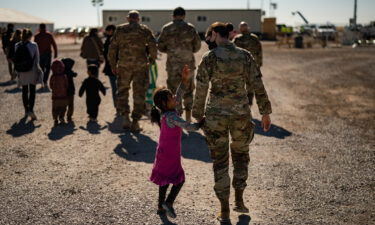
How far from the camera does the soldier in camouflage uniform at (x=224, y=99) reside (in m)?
4.70

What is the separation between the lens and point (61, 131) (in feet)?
30.4

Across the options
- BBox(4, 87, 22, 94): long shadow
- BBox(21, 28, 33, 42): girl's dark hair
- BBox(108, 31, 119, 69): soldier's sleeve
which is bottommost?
BBox(4, 87, 22, 94): long shadow

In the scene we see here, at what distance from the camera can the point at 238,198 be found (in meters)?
5.05

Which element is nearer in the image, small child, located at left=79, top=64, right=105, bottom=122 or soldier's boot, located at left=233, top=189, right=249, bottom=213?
soldier's boot, located at left=233, top=189, right=249, bottom=213

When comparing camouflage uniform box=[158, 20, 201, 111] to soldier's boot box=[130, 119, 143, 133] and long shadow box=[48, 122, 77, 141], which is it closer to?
soldier's boot box=[130, 119, 143, 133]

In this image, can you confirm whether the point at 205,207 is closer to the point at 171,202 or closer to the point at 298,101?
the point at 171,202

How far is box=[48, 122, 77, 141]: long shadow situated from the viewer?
874 cm

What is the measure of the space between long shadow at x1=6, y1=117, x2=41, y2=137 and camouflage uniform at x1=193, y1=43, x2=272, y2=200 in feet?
17.8

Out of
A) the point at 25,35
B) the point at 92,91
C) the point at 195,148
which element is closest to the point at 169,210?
the point at 195,148

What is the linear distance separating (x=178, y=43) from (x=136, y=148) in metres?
2.35

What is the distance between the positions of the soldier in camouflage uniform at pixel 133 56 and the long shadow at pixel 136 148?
1.60 ft

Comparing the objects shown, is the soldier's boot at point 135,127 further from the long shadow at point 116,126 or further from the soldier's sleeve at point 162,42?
the soldier's sleeve at point 162,42

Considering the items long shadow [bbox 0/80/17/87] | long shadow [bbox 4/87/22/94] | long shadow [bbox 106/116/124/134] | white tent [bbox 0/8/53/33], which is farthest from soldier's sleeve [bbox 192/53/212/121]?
white tent [bbox 0/8/53/33]

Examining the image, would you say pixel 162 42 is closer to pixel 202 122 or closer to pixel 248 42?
pixel 248 42
